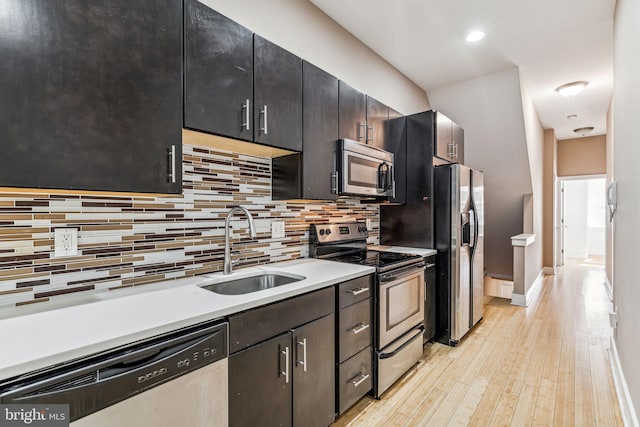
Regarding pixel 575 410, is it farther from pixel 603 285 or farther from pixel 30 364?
pixel 603 285

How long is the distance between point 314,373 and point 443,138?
2494 millimetres

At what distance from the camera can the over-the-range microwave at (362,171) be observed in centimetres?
228

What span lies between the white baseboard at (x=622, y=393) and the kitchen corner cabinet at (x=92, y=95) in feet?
8.60

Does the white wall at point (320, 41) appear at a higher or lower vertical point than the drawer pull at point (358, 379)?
higher

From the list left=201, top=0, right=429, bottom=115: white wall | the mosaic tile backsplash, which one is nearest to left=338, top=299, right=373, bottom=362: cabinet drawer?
the mosaic tile backsplash

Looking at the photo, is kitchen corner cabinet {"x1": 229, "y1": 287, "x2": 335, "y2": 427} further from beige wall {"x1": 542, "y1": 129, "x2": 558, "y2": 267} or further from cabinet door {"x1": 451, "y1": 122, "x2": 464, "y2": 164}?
beige wall {"x1": 542, "y1": 129, "x2": 558, "y2": 267}

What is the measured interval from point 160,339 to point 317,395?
96 centimetres

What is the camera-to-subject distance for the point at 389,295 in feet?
7.24

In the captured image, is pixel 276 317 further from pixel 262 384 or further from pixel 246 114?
pixel 246 114

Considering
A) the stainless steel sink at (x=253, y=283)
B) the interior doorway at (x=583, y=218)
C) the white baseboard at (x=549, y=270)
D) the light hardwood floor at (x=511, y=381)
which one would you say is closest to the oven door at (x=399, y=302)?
the light hardwood floor at (x=511, y=381)

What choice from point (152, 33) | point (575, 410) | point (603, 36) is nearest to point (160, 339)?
point (152, 33)

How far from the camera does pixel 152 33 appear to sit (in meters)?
1.30

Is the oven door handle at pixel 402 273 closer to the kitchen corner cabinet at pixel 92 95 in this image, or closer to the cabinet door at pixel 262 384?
the cabinet door at pixel 262 384

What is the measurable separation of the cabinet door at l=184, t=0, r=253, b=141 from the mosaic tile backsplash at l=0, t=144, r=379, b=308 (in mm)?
347
